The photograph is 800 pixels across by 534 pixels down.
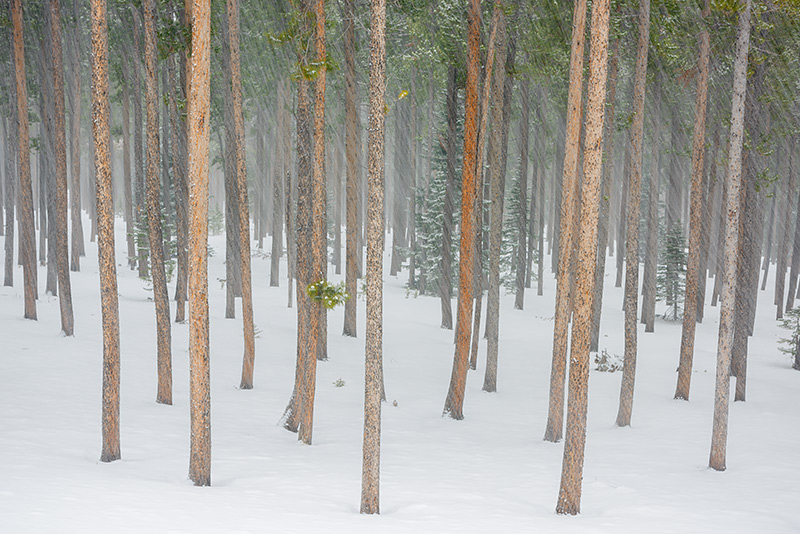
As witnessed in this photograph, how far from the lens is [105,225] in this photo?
29.7 feet

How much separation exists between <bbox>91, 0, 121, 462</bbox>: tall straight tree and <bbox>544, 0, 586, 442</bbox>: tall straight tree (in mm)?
7651

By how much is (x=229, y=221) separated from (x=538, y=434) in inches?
544

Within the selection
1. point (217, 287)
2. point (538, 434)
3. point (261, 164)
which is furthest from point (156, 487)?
point (261, 164)

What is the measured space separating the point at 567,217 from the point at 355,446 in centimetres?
616

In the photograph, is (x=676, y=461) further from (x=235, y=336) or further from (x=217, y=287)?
(x=217, y=287)

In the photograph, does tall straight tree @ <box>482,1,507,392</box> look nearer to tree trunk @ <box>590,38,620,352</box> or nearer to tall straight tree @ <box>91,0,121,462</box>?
tree trunk @ <box>590,38,620,352</box>

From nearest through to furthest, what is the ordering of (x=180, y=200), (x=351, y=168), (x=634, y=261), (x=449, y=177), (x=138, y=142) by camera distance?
1. (x=634, y=261)
2. (x=180, y=200)
3. (x=351, y=168)
4. (x=138, y=142)
5. (x=449, y=177)

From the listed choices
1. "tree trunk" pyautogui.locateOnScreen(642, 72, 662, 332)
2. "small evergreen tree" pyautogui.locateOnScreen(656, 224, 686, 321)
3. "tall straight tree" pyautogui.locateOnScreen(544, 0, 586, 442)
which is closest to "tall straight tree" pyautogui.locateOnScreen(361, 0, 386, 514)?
"tall straight tree" pyautogui.locateOnScreen(544, 0, 586, 442)

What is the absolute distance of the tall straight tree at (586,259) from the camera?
27.0 ft

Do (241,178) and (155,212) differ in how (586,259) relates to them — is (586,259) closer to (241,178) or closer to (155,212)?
(155,212)

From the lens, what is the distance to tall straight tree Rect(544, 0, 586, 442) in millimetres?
11273

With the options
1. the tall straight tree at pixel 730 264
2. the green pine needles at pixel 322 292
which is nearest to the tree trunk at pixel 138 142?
the green pine needles at pixel 322 292

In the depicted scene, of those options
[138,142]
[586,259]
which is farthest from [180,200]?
[586,259]

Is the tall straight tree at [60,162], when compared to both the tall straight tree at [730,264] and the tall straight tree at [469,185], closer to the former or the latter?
the tall straight tree at [469,185]
